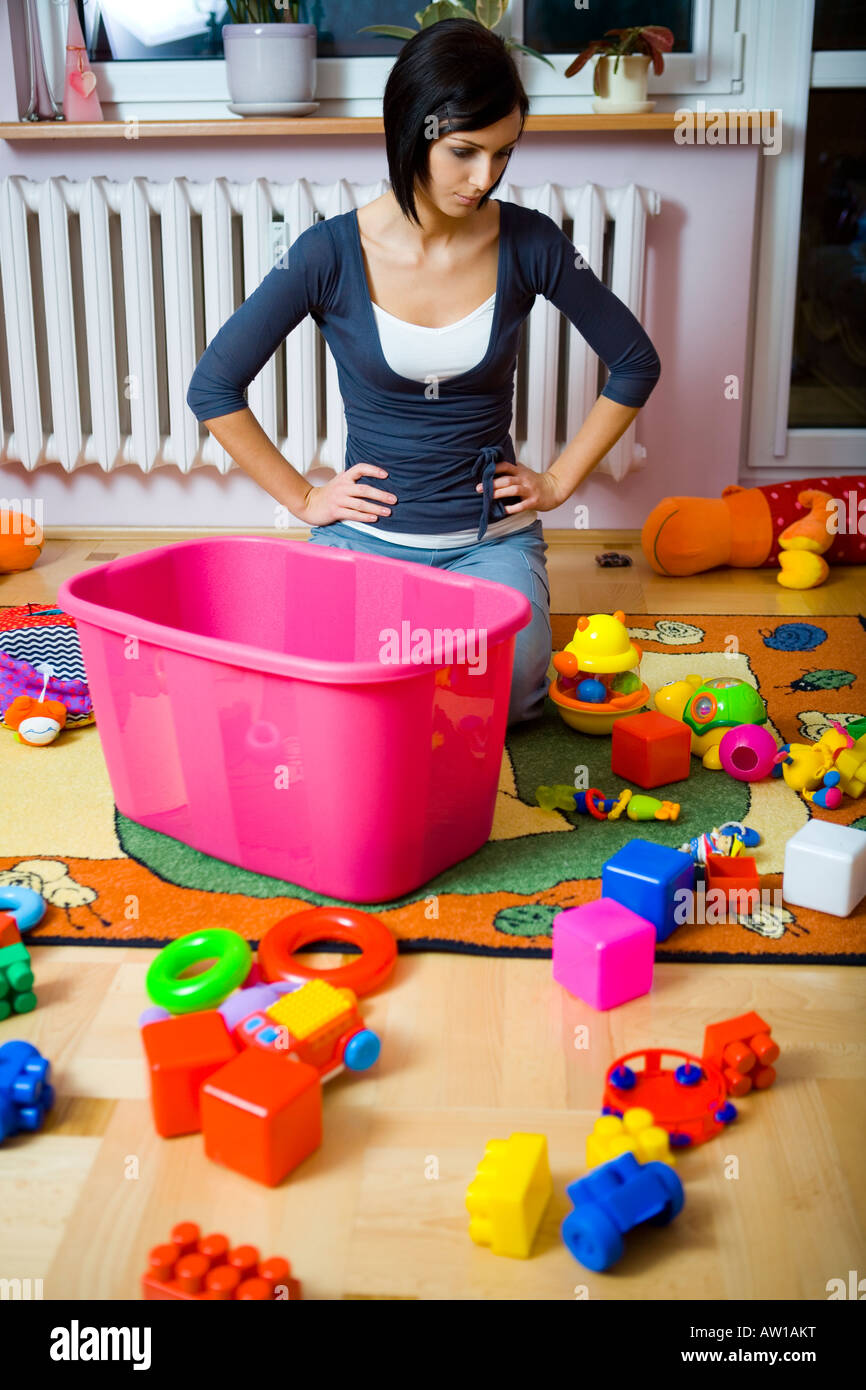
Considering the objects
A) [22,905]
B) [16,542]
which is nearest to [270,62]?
[16,542]

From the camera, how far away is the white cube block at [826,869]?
1073 millimetres

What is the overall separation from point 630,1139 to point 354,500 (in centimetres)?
85

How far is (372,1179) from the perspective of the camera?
81 centimetres

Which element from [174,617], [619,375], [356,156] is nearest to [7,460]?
[356,156]

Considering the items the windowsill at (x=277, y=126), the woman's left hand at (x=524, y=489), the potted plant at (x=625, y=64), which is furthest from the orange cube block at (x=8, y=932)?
the potted plant at (x=625, y=64)

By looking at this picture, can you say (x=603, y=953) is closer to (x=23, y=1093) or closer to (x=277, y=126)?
(x=23, y=1093)

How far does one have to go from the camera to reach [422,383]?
1.45 metres

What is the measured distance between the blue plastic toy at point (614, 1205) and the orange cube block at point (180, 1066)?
24cm

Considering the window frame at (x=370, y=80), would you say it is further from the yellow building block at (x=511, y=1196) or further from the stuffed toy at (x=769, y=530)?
the yellow building block at (x=511, y=1196)

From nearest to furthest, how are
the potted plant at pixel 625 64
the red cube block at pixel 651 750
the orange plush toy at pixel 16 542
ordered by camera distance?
the red cube block at pixel 651 750 → the potted plant at pixel 625 64 → the orange plush toy at pixel 16 542

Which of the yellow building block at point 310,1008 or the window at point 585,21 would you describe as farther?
the window at point 585,21

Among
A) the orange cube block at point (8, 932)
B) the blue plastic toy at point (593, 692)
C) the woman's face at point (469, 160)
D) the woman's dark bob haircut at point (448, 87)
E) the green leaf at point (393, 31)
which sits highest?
the green leaf at point (393, 31)

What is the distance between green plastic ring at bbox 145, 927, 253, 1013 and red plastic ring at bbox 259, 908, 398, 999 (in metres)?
0.02
